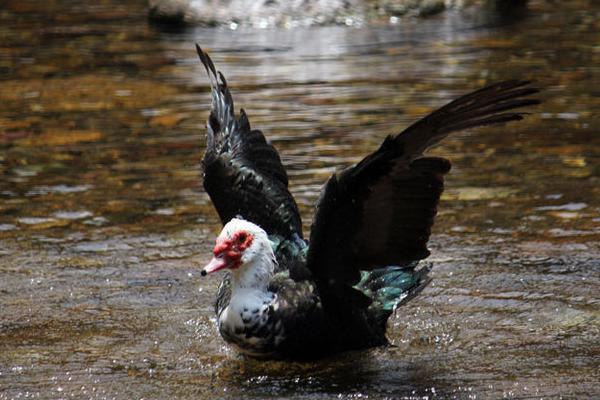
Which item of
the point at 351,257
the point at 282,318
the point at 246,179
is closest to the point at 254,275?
the point at 282,318

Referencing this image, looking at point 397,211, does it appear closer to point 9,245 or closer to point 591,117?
point 9,245

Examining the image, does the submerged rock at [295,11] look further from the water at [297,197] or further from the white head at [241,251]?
the white head at [241,251]

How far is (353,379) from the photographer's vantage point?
5.25 meters

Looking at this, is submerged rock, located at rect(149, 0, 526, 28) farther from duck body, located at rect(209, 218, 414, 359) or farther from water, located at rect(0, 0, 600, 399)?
duck body, located at rect(209, 218, 414, 359)

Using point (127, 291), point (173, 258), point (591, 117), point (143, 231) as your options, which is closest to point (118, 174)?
point (143, 231)

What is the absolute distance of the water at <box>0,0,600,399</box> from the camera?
5.34 metres

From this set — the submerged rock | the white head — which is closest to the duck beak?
the white head

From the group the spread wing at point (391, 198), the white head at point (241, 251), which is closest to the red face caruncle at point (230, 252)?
the white head at point (241, 251)

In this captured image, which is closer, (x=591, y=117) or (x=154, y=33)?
(x=591, y=117)

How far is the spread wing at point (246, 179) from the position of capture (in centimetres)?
620

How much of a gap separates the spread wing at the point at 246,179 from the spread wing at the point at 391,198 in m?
0.80

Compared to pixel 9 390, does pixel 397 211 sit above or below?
above

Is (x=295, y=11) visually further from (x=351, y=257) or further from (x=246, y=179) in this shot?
(x=351, y=257)

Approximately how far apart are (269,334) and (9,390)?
1055 mm
